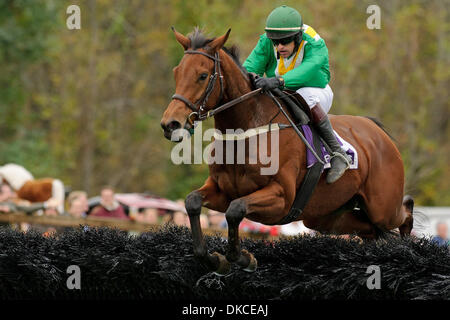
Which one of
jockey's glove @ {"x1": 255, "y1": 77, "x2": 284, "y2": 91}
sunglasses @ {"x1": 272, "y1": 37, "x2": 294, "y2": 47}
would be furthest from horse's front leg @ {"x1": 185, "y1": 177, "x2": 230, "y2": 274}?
sunglasses @ {"x1": 272, "y1": 37, "x2": 294, "y2": 47}

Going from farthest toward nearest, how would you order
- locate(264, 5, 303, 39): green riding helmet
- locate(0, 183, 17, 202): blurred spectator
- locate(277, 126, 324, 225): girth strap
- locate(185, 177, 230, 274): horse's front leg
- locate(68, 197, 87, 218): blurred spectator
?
locate(0, 183, 17, 202): blurred spectator
locate(68, 197, 87, 218): blurred spectator
locate(277, 126, 324, 225): girth strap
locate(264, 5, 303, 39): green riding helmet
locate(185, 177, 230, 274): horse's front leg

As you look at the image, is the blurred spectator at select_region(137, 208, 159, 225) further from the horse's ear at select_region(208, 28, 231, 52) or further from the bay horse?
the horse's ear at select_region(208, 28, 231, 52)

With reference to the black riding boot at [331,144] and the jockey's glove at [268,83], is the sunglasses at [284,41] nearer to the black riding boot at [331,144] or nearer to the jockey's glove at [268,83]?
the jockey's glove at [268,83]

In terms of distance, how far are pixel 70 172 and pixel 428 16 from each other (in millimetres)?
13706

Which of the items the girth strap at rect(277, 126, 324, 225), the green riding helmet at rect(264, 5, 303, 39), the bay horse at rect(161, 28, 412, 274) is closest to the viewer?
the bay horse at rect(161, 28, 412, 274)

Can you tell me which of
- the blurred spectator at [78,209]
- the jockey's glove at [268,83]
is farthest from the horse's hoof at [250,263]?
the blurred spectator at [78,209]

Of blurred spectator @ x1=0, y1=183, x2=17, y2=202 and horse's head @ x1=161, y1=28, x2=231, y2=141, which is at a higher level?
horse's head @ x1=161, y1=28, x2=231, y2=141

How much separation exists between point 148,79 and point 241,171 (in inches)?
966

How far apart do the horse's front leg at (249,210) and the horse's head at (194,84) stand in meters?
0.73

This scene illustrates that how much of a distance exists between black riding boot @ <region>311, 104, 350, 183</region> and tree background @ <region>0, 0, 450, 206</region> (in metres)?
13.8

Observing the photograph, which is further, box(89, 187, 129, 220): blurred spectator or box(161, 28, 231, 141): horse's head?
box(89, 187, 129, 220): blurred spectator

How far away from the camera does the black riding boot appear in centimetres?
623
